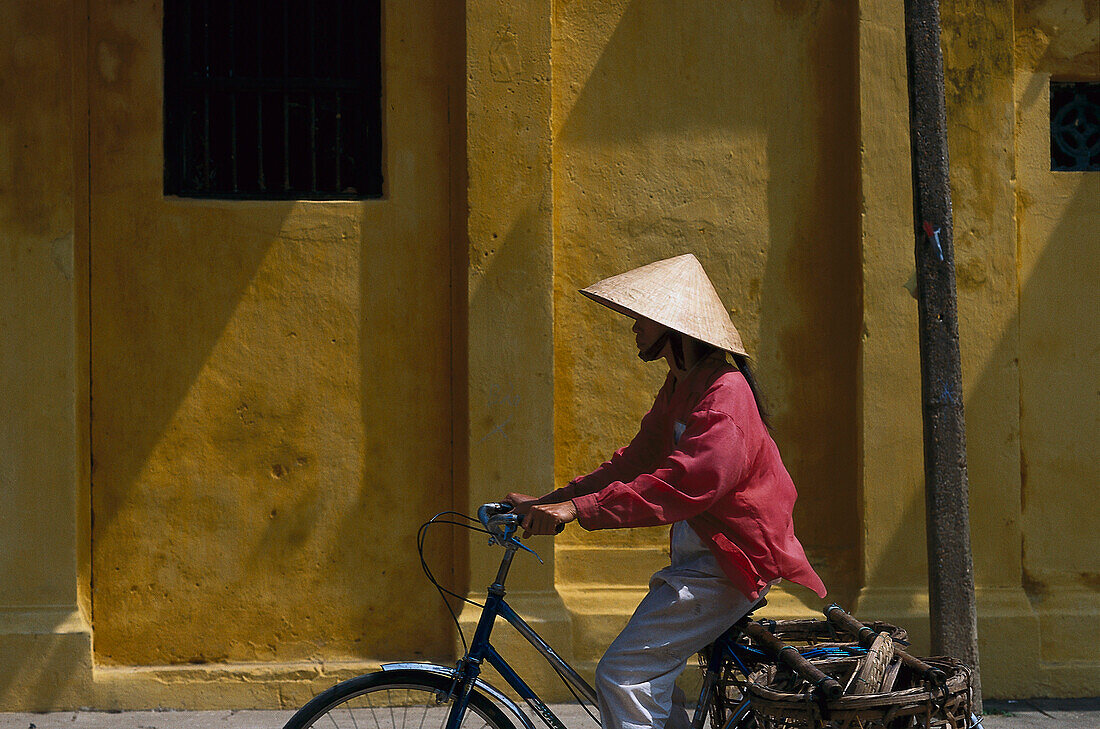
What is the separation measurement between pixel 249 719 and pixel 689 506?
10.2 ft

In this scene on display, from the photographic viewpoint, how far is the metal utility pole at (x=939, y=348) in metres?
4.52

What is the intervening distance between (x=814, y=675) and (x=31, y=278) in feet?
14.0

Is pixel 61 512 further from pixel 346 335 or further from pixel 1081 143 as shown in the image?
pixel 1081 143

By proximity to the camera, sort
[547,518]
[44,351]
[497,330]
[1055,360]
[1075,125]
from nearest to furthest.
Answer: [547,518]
[44,351]
[497,330]
[1055,360]
[1075,125]

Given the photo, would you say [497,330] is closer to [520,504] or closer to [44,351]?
[44,351]

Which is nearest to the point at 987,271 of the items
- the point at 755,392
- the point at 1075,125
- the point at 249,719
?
the point at 1075,125

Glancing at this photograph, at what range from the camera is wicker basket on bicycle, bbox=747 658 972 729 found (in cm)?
275

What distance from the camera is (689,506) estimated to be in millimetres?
3031

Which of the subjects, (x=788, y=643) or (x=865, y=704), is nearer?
(x=865, y=704)

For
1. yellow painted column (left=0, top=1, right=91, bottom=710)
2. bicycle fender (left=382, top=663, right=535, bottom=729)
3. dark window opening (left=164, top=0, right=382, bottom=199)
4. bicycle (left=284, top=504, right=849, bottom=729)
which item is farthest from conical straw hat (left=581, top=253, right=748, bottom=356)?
yellow painted column (left=0, top=1, right=91, bottom=710)

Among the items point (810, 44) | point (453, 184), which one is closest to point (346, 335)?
point (453, 184)

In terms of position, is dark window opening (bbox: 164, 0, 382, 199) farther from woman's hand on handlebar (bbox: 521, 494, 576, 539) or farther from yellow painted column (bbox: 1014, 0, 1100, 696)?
yellow painted column (bbox: 1014, 0, 1100, 696)

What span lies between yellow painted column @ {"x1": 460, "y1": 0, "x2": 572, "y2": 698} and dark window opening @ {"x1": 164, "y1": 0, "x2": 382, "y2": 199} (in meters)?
0.60

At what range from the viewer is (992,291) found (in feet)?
18.5
